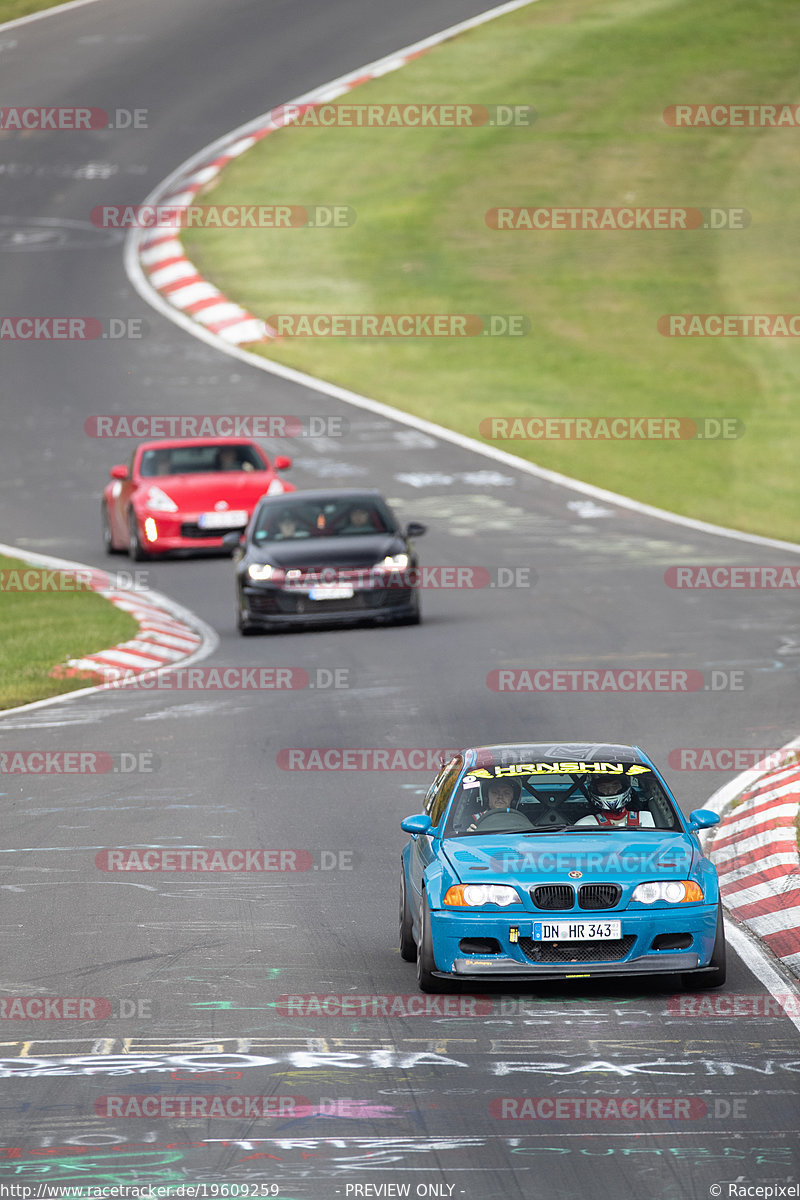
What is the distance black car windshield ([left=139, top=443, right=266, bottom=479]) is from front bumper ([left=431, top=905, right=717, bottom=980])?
58.9 ft

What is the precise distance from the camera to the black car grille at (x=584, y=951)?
29.6 ft

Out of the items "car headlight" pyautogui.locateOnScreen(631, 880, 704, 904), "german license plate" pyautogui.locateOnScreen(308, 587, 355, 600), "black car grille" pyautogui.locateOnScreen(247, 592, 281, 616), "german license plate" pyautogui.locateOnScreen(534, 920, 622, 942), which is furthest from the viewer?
"german license plate" pyautogui.locateOnScreen(308, 587, 355, 600)

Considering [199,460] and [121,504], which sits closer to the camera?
[121,504]

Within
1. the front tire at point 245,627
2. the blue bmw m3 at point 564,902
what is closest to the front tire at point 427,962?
the blue bmw m3 at point 564,902

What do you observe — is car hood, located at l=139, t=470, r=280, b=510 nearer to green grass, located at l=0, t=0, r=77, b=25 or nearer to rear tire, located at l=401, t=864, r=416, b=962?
rear tire, located at l=401, t=864, r=416, b=962

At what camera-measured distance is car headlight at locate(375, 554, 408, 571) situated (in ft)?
69.9

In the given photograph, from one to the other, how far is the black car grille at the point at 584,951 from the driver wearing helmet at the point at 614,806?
0.79m

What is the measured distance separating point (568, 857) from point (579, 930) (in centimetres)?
38

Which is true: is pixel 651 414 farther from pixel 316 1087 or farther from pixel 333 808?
pixel 316 1087

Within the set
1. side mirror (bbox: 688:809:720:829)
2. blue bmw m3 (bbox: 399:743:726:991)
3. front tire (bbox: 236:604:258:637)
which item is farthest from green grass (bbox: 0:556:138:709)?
side mirror (bbox: 688:809:720:829)

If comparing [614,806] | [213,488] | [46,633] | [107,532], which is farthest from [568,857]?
[107,532]

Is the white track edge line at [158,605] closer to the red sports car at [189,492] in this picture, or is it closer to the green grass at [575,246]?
the red sports car at [189,492]

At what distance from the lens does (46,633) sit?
21.6m

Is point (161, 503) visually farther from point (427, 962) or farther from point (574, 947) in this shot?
point (574, 947)
